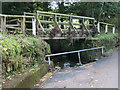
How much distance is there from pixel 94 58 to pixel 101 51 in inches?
37.1

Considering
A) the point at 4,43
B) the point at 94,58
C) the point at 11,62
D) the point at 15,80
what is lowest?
the point at 94,58

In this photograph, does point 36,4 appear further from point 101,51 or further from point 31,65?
point 31,65

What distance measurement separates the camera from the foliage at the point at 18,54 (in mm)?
3639

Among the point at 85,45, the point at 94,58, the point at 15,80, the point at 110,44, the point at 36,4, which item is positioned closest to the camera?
the point at 15,80

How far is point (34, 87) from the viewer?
14.4 ft

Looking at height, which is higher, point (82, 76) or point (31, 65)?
point (31, 65)

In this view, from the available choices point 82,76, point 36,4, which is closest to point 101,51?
point 82,76

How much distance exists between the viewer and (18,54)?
424 cm

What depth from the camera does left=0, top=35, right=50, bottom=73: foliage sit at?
11.9 ft

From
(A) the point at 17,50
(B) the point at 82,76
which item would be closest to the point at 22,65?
(A) the point at 17,50

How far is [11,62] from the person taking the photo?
3758 mm

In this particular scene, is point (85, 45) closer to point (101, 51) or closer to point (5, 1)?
point (101, 51)

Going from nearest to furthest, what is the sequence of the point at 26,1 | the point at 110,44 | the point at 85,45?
the point at 85,45, the point at 110,44, the point at 26,1

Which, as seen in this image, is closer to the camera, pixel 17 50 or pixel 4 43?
pixel 4 43
